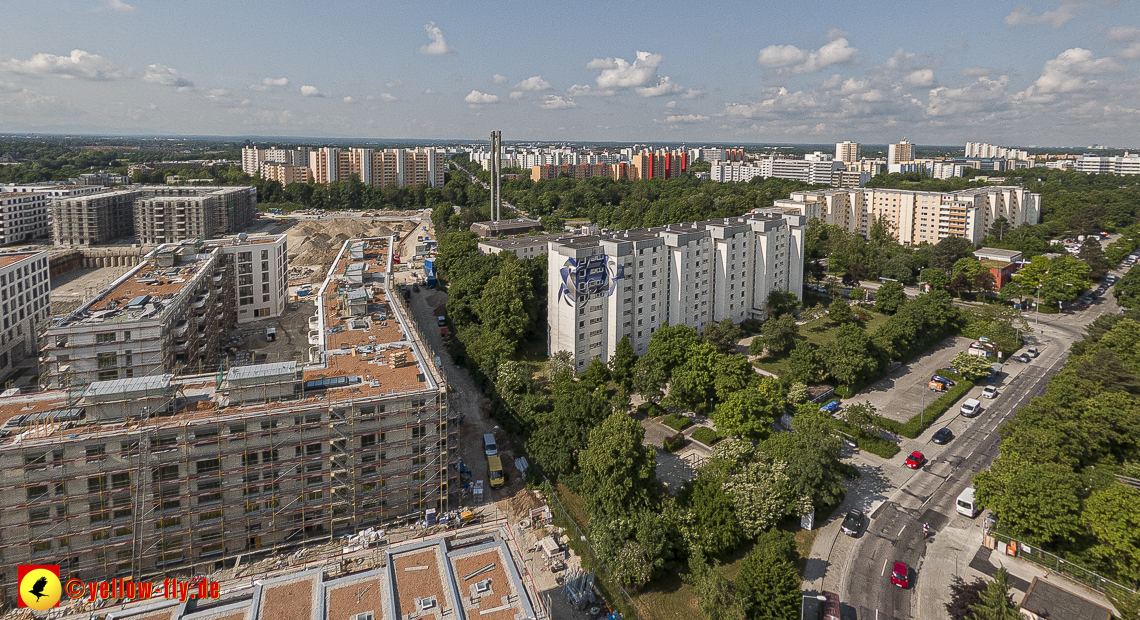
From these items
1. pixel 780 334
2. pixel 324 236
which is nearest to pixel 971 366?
pixel 780 334

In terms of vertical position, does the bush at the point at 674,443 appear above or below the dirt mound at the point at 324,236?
below

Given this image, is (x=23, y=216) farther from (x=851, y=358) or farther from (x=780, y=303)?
(x=851, y=358)

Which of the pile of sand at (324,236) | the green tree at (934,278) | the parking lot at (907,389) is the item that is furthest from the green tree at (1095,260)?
the pile of sand at (324,236)

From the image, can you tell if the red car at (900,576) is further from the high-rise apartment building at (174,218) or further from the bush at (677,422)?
the high-rise apartment building at (174,218)

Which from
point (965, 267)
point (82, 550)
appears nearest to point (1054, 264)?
point (965, 267)

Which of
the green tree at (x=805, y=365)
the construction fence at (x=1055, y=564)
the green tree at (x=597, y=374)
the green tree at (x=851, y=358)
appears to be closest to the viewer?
the construction fence at (x=1055, y=564)

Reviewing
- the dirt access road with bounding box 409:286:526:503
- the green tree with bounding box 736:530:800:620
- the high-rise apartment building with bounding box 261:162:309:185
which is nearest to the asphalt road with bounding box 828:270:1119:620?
the green tree with bounding box 736:530:800:620

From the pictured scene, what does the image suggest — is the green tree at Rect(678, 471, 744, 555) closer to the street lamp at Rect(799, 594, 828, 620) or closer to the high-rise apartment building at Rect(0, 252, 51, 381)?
the street lamp at Rect(799, 594, 828, 620)
